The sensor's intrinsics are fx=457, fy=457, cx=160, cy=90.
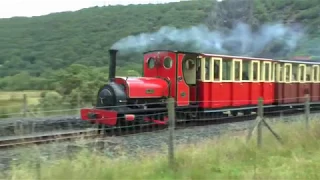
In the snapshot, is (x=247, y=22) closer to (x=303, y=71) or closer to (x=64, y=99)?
(x=303, y=71)

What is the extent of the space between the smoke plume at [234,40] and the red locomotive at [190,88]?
5.88m

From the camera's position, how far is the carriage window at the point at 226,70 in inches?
694

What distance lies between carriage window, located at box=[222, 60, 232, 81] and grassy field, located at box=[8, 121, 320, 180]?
26.6 feet

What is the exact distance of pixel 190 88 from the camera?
54.9 ft

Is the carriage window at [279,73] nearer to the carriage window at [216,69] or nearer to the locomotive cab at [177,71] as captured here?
the carriage window at [216,69]

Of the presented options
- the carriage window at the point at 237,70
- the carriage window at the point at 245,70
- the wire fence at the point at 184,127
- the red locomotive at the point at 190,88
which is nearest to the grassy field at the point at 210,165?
the wire fence at the point at 184,127

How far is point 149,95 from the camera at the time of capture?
15195mm

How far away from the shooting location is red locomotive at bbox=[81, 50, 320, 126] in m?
14.5

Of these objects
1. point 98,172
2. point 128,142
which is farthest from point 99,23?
point 98,172

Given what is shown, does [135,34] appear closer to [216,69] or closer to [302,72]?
[302,72]

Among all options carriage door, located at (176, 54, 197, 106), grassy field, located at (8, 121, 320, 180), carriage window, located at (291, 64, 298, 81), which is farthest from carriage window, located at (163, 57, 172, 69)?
carriage window, located at (291, 64, 298, 81)

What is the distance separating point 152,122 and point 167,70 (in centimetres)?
230

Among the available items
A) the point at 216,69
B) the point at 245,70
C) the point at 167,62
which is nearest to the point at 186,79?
the point at 167,62

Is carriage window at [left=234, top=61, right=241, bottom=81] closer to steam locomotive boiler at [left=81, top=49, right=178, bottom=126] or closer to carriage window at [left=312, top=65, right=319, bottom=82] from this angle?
steam locomotive boiler at [left=81, top=49, right=178, bottom=126]
